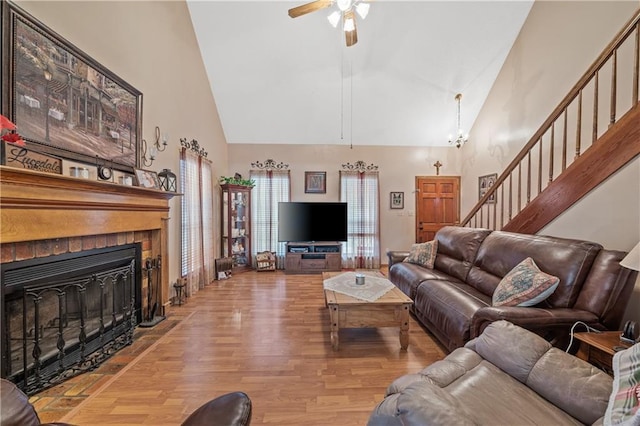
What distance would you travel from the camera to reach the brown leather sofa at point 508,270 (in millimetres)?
1783

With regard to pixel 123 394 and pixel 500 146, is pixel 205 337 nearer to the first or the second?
pixel 123 394

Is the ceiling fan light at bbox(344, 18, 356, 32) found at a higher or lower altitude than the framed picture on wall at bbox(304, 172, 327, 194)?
higher

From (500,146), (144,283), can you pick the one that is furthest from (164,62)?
(500,146)

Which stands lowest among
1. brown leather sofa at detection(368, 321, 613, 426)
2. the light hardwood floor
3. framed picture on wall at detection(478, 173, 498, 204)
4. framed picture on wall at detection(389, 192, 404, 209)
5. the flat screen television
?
the light hardwood floor

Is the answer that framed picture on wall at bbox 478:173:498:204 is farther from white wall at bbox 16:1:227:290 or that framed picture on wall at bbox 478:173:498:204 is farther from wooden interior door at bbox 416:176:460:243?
white wall at bbox 16:1:227:290

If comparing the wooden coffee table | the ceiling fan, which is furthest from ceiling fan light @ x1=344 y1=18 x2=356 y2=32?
the wooden coffee table

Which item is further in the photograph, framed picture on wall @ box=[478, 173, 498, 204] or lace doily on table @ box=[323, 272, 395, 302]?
framed picture on wall @ box=[478, 173, 498, 204]

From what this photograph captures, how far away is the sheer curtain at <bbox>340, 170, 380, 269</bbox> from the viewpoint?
18.6 feet

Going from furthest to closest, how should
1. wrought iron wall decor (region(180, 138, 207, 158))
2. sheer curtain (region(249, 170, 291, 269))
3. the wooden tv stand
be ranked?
1. sheer curtain (region(249, 170, 291, 269))
2. the wooden tv stand
3. wrought iron wall decor (region(180, 138, 207, 158))

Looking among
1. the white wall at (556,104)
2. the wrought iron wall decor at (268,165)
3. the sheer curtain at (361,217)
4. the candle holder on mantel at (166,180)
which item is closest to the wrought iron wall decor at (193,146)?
the candle holder on mantel at (166,180)

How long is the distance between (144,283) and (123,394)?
4.14 feet

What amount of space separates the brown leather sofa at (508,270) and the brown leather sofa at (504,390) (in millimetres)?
504

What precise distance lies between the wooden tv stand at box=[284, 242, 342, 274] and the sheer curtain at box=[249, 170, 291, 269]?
0.41 m

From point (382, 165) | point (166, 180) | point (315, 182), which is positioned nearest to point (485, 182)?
point (382, 165)
